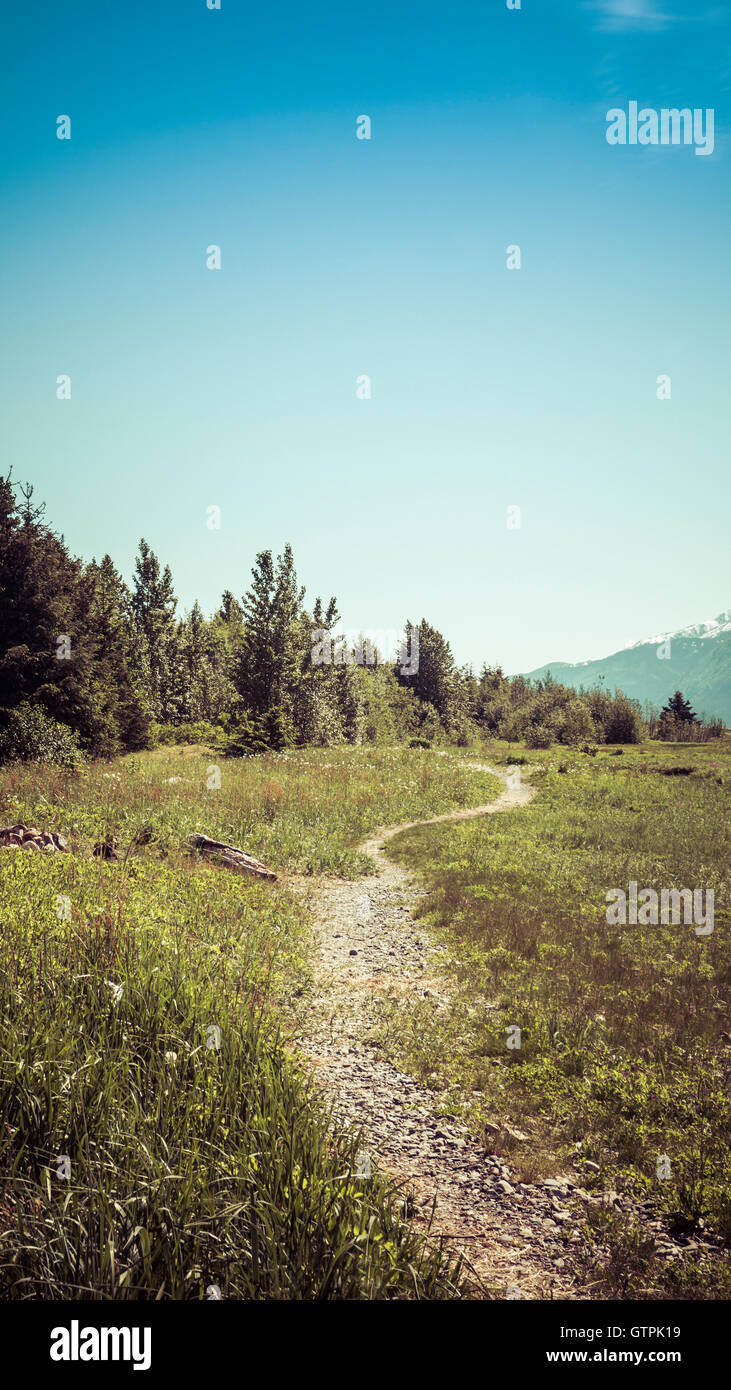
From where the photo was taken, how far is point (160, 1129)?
409cm

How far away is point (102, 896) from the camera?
9.02 meters

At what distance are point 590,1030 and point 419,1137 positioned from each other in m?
3.04

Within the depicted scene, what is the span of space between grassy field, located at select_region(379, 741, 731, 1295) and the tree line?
18185 millimetres

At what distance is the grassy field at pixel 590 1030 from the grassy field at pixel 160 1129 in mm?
1990

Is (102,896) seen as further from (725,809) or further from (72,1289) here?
(725,809)

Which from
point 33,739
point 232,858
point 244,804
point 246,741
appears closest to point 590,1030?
point 232,858

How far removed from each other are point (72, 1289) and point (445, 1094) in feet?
15.1

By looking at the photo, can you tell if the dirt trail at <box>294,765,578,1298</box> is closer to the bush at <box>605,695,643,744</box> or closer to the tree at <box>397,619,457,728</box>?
the tree at <box>397,619,457,728</box>

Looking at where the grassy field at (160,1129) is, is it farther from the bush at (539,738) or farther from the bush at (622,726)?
the bush at (622,726)

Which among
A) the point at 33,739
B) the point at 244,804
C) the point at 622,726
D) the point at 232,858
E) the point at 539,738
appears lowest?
the point at 539,738

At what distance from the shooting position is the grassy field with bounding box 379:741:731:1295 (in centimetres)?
529

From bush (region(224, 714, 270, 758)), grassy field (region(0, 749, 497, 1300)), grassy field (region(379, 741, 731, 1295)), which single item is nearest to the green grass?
grassy field (region(379, 741, 731, 1295))

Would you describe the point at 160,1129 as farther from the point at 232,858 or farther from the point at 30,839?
the point at 232,858
